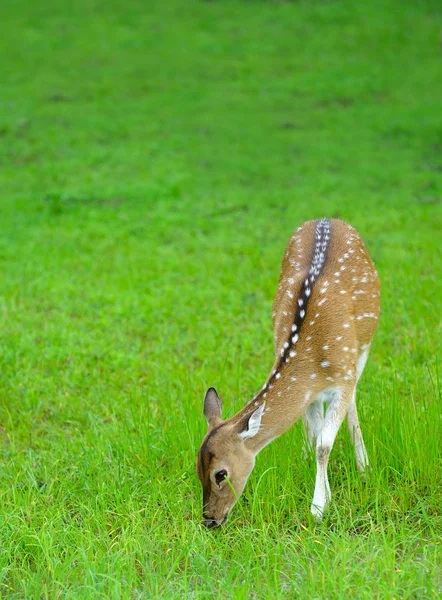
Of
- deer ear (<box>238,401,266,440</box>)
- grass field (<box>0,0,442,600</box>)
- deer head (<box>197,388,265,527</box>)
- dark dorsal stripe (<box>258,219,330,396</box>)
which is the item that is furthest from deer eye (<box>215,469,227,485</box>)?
dark dorsal stripe (<box>258,219,330,396</box>)

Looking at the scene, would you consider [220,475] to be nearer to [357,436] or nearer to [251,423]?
[251,423]

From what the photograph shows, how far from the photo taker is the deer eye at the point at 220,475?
482 centimetres

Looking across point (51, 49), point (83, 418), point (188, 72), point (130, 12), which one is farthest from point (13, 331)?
point (130, 12)

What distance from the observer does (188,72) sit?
1878 cm

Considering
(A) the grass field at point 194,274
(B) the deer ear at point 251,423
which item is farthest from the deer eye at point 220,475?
(A) the grass field at point 194,274

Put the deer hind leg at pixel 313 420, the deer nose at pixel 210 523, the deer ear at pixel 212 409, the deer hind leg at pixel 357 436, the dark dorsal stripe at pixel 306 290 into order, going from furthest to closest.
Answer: the deer hind leg at pixel 313 420 → the deer hind leg at pixel 357 436 → the dark dorsal stripe at pixel 306 290 → the deer ear at pixel 212 409 → the deer nose at pixel 210 523

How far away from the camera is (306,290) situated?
563 centimetres

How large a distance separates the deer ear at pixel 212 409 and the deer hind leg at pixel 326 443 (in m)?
0.64

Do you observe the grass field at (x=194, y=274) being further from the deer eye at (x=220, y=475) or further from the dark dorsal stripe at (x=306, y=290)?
the dark dorsal stripe at (x=306, y=290)

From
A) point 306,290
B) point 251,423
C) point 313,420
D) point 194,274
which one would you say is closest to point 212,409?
point 251,423

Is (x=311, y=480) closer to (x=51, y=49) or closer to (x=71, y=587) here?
(x=71, y=587)

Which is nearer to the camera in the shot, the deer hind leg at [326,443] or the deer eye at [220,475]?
the deer eye at [220,475]

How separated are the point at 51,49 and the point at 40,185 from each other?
7.55m

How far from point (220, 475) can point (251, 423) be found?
0.33 m
